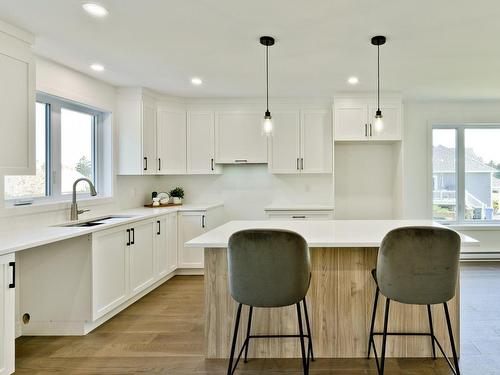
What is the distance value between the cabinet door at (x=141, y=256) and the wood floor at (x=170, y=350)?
247mm

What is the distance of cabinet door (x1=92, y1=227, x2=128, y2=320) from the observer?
117 inches

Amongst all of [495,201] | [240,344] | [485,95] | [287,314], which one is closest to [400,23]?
[287,314]

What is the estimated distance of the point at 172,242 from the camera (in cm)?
448

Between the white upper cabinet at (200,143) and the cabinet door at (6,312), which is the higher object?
the white upper cabinet at (200,143)

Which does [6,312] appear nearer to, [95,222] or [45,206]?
[45,206]

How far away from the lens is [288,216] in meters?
4.72

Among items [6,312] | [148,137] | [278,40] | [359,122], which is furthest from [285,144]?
[6,312]

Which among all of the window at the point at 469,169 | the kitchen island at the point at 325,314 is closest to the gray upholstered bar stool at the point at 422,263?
the kitchen island at the point at 325,314

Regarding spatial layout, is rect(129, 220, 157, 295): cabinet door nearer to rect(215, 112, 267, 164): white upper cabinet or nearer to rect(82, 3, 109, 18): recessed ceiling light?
rect(215, 112, 267, 164): white upper cabinet

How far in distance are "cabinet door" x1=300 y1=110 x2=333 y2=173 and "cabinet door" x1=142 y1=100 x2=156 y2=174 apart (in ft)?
6.77

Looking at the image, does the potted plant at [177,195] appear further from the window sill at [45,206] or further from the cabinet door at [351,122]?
the cabinet door at [351,122]

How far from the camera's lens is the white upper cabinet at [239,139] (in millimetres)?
5004

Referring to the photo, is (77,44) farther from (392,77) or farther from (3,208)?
(392,77)

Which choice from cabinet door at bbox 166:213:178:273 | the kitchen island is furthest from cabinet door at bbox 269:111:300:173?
the kitchen island
